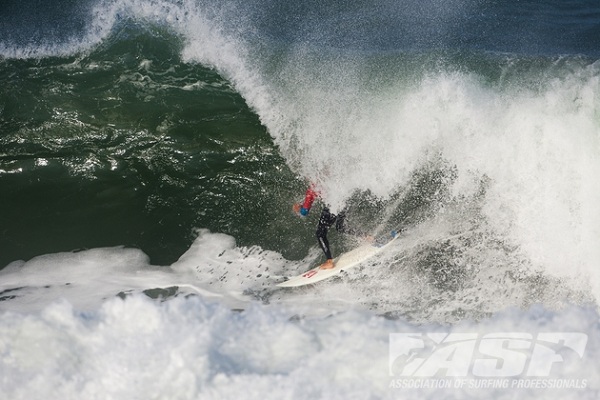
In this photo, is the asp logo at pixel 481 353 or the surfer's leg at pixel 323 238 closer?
the asp logo at pixel 481 353

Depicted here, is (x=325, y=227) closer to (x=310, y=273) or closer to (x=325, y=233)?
(x=325, y=233)

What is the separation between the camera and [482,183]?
30.1ft

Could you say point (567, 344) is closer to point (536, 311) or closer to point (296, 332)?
point (536, 311)

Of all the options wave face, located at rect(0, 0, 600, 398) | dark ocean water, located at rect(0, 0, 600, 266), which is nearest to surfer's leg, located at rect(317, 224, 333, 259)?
wave face, located at rect(0, 0, 600, 398)

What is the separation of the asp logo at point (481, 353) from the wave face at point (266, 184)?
0.20 metres

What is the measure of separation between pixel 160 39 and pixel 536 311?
7.77 meters

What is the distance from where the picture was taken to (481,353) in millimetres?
7578

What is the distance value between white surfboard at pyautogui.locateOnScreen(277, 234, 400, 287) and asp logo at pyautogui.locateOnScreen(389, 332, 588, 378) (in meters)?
1.22

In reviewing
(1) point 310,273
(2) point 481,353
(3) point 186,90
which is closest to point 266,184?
(1) point 310,273

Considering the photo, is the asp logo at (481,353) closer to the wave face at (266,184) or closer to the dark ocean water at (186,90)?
the wave face at (266,184)

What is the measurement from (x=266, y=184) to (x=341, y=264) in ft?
5.94

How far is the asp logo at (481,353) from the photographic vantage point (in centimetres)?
733

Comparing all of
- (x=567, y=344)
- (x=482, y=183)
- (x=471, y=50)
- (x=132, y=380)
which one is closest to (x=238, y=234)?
(x=132, y=380)

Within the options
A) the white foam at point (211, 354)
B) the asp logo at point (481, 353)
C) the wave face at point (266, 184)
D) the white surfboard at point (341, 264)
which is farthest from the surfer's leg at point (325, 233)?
the asp logo at point (481, 353)
